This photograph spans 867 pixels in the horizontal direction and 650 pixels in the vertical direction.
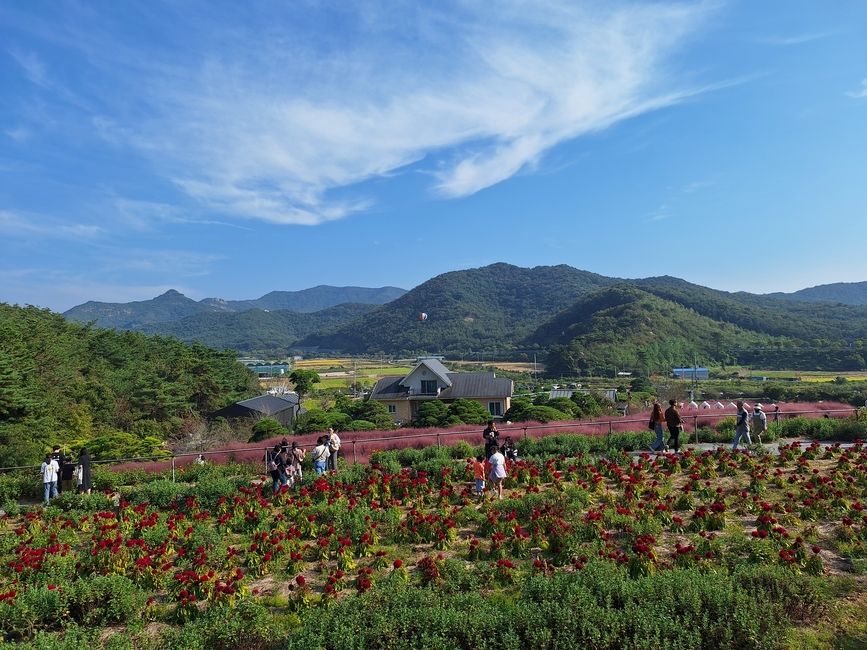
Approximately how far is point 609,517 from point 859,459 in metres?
6.83

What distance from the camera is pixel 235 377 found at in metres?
65.9

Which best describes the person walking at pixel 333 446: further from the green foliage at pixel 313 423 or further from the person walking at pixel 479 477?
the green foliage at pixel 313 423

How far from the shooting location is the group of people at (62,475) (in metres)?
13.7

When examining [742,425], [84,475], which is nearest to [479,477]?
[742,425]

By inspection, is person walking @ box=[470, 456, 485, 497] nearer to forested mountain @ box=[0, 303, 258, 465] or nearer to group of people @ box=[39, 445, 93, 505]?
group of people @ box=[39, 445, 93, 505]

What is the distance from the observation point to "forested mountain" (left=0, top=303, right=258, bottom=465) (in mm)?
29797

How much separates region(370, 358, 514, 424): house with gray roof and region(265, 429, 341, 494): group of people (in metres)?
30.8

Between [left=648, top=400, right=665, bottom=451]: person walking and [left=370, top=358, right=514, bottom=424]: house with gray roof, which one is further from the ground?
[left=648, top=400, right=665, bottom=451]: person walking

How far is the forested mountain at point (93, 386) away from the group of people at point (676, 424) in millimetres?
22521

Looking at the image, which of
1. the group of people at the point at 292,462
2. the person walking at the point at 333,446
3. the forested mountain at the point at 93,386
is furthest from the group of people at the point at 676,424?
the forested mountain at the point at 93,386

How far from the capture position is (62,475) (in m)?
14.1

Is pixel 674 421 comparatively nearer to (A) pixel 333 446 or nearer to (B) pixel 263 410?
(A) pixel 333 446

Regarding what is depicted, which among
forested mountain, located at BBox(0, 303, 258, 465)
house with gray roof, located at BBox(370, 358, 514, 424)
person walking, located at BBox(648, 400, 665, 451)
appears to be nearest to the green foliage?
forested mountain, located at BBox(0, 303, 258, 465)

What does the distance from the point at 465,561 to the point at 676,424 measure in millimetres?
8253
